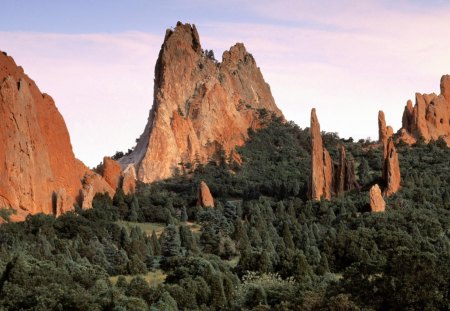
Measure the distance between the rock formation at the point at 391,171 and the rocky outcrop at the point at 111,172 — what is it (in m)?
22.9

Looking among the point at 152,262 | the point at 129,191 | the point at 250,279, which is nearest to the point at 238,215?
the point at 129,191

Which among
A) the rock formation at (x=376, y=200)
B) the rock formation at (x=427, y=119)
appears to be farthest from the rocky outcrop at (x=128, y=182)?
the rock formation at (x=427, y=119)

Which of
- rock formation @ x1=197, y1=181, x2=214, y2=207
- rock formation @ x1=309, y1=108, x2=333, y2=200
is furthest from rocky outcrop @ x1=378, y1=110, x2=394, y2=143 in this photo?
rock formation @ x1=197, y1=181, x2=214, y2=207

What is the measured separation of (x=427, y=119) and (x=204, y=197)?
29691 millimetres

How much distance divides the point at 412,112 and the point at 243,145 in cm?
1690

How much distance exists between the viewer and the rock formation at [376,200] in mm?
91312

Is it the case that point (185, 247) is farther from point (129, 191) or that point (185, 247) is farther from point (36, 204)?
point (129, 191)

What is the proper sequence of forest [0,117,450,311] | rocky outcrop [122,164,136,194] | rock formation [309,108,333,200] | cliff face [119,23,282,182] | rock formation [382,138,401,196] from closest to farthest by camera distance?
forest [0,117,450,311] < rock formation [382,138,401,196] < rock formation [309,108,333,200] < rocky outcrop [122,164,136,194] < cliff face [119,23,282,182]

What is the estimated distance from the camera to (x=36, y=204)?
90.2 meters

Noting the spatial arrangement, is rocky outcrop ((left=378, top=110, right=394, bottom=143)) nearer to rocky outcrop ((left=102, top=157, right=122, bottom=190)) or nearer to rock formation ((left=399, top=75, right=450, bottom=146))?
rock formation ((left=399, top=75, right=450, bottom=146))

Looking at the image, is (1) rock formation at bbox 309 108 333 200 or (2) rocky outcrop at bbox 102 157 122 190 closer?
(1) rock formation at bbox 309 108 333 200

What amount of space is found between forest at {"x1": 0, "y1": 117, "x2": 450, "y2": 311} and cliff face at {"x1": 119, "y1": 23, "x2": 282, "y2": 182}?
1.92 metres

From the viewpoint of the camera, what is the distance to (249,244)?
83500 millimetres

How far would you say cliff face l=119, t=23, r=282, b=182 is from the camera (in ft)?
371
